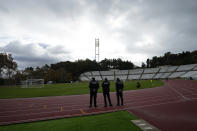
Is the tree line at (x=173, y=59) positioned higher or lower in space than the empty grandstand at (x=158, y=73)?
higher

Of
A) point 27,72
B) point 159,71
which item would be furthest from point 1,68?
Result: point 159,71

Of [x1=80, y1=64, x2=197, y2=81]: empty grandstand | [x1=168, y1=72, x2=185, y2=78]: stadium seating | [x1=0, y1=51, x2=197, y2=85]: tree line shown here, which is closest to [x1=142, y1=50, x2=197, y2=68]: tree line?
[x1=0, y1=51, x2=197, y2=85]: tree line

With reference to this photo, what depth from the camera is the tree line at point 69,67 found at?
52.1 m

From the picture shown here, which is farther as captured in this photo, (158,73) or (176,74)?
(158,73)

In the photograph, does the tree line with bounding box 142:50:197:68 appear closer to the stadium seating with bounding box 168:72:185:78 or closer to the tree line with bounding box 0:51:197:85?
the tree line with bounding box 0:51:197:85

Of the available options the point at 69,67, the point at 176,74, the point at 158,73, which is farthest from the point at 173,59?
the point at 69,67

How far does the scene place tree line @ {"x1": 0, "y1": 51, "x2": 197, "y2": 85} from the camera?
52094mm

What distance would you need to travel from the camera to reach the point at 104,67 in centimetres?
11162

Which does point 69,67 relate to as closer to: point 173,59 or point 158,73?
point 158,73

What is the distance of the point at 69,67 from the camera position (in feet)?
307

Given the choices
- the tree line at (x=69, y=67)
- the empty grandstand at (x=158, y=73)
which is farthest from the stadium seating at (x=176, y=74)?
the tree line at (x=69, y=67)

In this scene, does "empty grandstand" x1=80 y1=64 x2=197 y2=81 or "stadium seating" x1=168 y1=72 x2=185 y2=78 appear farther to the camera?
"empty grandstand" x1=80 y1=64 x2=197 y2=81

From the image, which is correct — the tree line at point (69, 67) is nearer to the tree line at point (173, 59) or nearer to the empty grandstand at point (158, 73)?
the tree line at point (173, 59)

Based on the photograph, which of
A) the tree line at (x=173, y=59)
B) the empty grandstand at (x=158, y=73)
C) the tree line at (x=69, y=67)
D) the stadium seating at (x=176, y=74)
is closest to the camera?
the tree line at (x=69, y=67)
